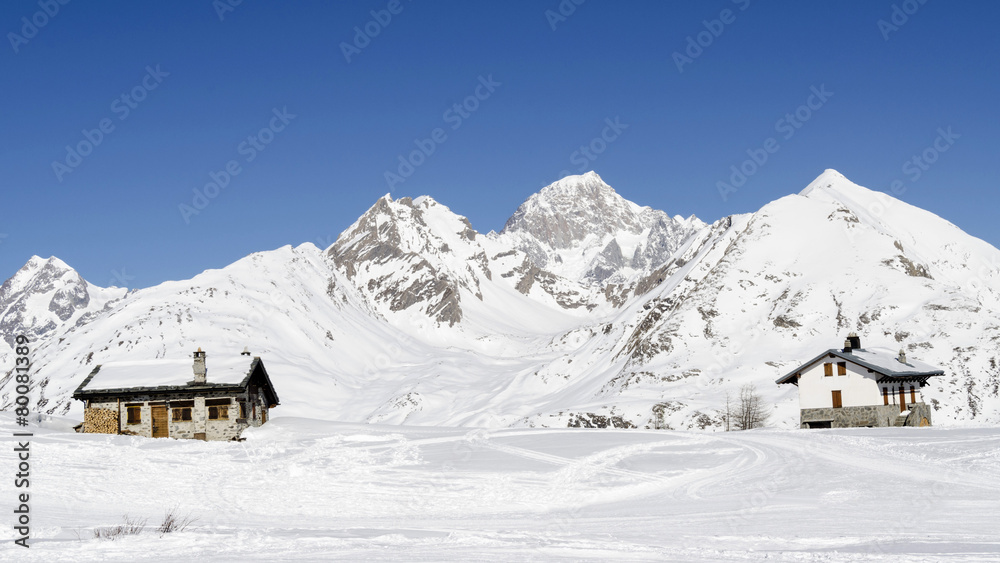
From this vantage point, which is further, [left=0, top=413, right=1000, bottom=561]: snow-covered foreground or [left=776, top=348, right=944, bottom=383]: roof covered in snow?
[left=776, top=348, right=944, bottom=383]: roof covered in snow

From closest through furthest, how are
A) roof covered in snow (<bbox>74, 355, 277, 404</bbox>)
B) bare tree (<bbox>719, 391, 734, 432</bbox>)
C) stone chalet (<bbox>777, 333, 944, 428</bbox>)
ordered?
roof covered in snow (<bbox>74, 355, 277, 404</bbox>) < stone chalet (<bbox>777, 333, 944, 428</bbox>) < bare tree (<bbox>719, 391, 734, 432</bbox>)

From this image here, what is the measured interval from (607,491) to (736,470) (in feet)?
19.9

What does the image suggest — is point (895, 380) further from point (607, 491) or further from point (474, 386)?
point (474, 386)

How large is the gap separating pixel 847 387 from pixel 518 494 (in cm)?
3921

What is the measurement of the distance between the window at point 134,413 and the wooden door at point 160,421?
672mm

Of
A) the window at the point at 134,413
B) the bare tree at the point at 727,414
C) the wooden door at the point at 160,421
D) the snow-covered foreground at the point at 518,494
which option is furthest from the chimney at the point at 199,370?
the bare tree at the point at 727,414

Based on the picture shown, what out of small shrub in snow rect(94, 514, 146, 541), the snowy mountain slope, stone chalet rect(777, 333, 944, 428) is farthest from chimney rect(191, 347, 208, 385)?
the snowy mountain slope

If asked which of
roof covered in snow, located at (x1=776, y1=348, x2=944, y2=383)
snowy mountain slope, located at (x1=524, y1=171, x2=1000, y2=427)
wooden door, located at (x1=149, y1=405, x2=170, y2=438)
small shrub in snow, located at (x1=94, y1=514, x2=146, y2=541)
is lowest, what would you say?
small shrub in snow, located at (x1=94, y1=514, x2=146, y2=541)

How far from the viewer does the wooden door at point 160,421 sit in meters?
44.8

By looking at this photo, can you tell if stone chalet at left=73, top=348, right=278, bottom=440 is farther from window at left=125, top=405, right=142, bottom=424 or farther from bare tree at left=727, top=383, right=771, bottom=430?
bare tree at left=727, top=383, right=771, bottom=430

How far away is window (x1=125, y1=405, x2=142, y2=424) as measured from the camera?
45.0 metres

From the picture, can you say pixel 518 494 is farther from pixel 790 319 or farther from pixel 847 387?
pixel 790 319

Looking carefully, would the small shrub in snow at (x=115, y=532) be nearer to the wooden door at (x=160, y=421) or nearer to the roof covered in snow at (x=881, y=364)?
the wooden door at (x=160, y=421)

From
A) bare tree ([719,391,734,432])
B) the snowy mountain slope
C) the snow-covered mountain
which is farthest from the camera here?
the snow-covered mountain
